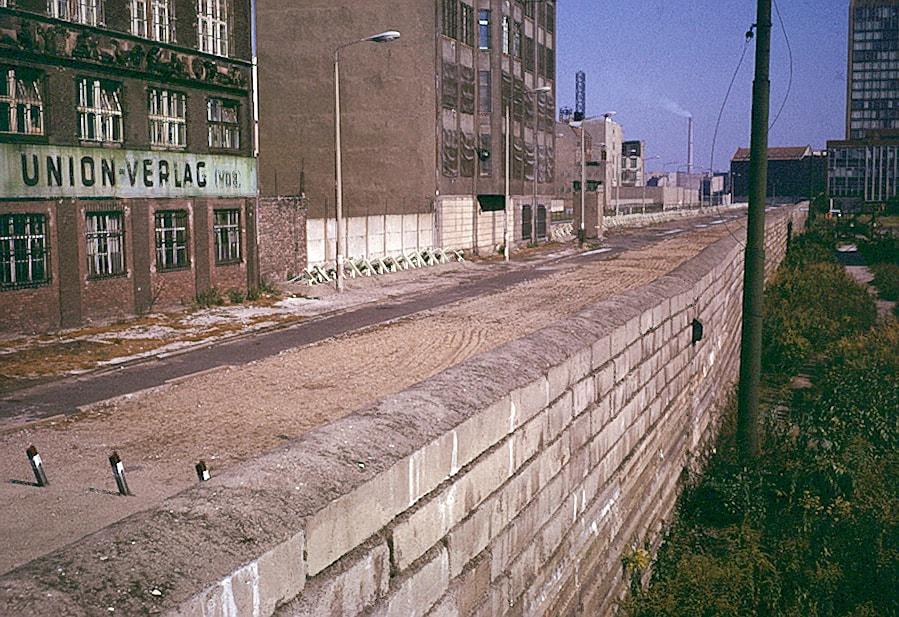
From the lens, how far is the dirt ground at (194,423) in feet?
28.6

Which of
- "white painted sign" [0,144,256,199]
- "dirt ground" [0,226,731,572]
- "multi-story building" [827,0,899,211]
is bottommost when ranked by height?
"dirt ground" [0,226,731,572]

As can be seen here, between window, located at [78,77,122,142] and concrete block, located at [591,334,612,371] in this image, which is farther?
window, located at [78,77,122,142]

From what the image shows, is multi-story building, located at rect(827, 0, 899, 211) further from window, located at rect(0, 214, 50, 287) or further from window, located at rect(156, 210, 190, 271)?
window, located at rect(0, 214, 50, 287)

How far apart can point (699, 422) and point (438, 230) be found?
1370 inches

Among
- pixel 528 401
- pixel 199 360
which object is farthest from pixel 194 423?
pixel 199 360

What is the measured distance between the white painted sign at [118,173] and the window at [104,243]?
27.2 inches

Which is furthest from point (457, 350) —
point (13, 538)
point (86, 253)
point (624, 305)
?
point (86, 253)

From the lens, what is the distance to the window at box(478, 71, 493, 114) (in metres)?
52.7

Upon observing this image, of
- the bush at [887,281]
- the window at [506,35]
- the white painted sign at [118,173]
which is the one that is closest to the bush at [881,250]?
the bush at [887,281]

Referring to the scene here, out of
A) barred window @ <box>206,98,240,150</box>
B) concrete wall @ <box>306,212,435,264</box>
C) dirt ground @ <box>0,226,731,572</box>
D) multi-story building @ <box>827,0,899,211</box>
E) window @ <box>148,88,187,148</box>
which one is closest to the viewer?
dirt ground @ <box>0,226,731,572</box>

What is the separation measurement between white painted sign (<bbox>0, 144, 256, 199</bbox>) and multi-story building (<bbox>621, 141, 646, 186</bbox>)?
128 m

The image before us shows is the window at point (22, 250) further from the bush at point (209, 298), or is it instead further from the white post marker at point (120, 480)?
the white post marker at point (120, 480)

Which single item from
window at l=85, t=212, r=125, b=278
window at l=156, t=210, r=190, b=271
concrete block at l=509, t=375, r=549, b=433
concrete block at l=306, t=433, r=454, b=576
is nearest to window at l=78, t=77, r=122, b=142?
window at l=85, t=212, r=125, b=278

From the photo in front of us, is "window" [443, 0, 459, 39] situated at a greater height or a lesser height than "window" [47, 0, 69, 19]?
greater
